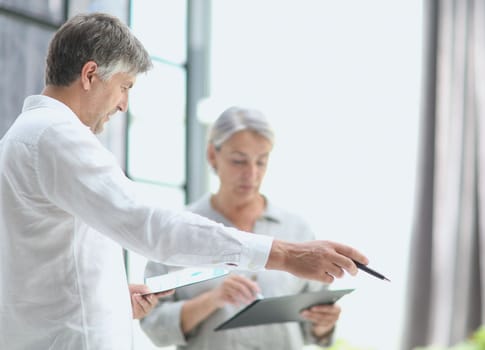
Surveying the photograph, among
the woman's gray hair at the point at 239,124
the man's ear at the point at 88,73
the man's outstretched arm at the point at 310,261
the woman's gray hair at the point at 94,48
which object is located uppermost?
the woman's gray hair at the point at 239,124

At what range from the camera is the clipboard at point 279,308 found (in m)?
1.99

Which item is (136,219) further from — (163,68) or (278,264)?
(163,68)

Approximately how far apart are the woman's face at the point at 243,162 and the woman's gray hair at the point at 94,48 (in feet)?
3.25

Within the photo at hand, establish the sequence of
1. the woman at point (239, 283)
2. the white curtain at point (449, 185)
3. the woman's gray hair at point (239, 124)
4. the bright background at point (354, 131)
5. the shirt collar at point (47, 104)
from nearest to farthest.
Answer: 1. the shirt collar at point (47, 104)
2. the woman at point (239, 283)
3. the woman's gray hair at point (239, 124)
4. the white curtain at point (449, 185)
5. the bright background at point (354, 131)

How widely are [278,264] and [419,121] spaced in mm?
3295

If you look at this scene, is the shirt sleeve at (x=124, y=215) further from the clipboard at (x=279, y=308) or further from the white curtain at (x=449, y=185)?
the white curtain at (x=449, y=185)

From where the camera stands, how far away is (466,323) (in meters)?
4.48

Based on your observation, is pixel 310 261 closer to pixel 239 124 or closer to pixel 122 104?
pixel 122 104

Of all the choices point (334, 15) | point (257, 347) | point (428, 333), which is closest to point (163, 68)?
point (334, 15)

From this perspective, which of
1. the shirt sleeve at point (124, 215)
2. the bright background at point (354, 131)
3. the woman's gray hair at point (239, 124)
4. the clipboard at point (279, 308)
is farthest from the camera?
the bright background at point (354, 131)

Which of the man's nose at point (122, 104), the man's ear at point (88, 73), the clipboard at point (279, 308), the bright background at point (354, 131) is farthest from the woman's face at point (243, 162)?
the bright background at point (354, 131)

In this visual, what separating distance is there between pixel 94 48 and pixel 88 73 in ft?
0.17

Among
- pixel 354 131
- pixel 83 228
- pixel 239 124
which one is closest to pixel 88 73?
pixel 83 228

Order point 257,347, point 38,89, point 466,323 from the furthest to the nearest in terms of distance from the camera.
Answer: point 466,323 < point 38,89 < point 257,347
